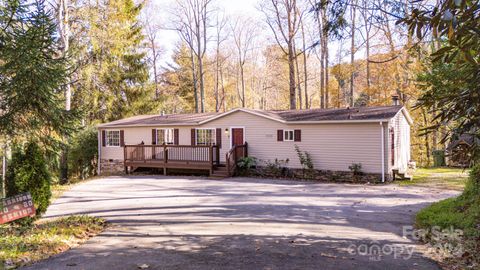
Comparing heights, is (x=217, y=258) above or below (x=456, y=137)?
below

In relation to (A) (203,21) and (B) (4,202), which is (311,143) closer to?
(B) (4,202)

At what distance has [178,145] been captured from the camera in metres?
18.3

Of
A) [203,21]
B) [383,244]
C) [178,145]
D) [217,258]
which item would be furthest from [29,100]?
[203,21]

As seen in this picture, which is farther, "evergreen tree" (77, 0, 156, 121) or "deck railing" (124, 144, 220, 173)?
"evergreen tree" (77, 0, 156, 121)

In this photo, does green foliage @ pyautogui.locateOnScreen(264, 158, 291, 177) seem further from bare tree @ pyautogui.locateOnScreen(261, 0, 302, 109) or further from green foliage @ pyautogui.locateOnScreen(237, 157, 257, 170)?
bare tree @ pyautogui.locateOnScreen(261, 0, 302, 109)

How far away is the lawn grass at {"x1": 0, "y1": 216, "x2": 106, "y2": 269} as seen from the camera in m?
5.32

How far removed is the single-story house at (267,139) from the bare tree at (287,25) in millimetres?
5063

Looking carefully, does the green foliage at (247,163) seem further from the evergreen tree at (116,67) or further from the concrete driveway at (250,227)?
the evergreen tree at (116,67)

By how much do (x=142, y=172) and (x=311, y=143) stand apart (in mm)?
9612

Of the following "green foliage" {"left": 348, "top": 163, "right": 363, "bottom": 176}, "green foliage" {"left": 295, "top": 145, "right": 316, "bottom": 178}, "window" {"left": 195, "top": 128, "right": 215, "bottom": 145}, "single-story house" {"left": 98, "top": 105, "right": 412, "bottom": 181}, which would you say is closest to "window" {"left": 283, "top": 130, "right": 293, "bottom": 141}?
"single-story house" {"left": 98, "top": 105, "right": 412, "bottom": 181}

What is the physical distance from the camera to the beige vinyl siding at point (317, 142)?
1438 centimetres

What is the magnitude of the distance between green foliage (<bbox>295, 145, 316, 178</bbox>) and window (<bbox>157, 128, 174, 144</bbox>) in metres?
7.75

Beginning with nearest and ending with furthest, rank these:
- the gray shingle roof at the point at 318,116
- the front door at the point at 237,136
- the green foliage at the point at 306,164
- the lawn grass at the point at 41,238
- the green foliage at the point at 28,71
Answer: the lawn grass at the point at 41,238 < the green foliage at the point at 28,71 < the gray shingle roof at the point at 318,116 < the green foliage at the point at 306,164 < the front door at the point at 237,136

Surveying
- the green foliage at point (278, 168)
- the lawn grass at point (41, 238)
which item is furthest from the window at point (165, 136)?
the lawn grass at point (41, 238)
